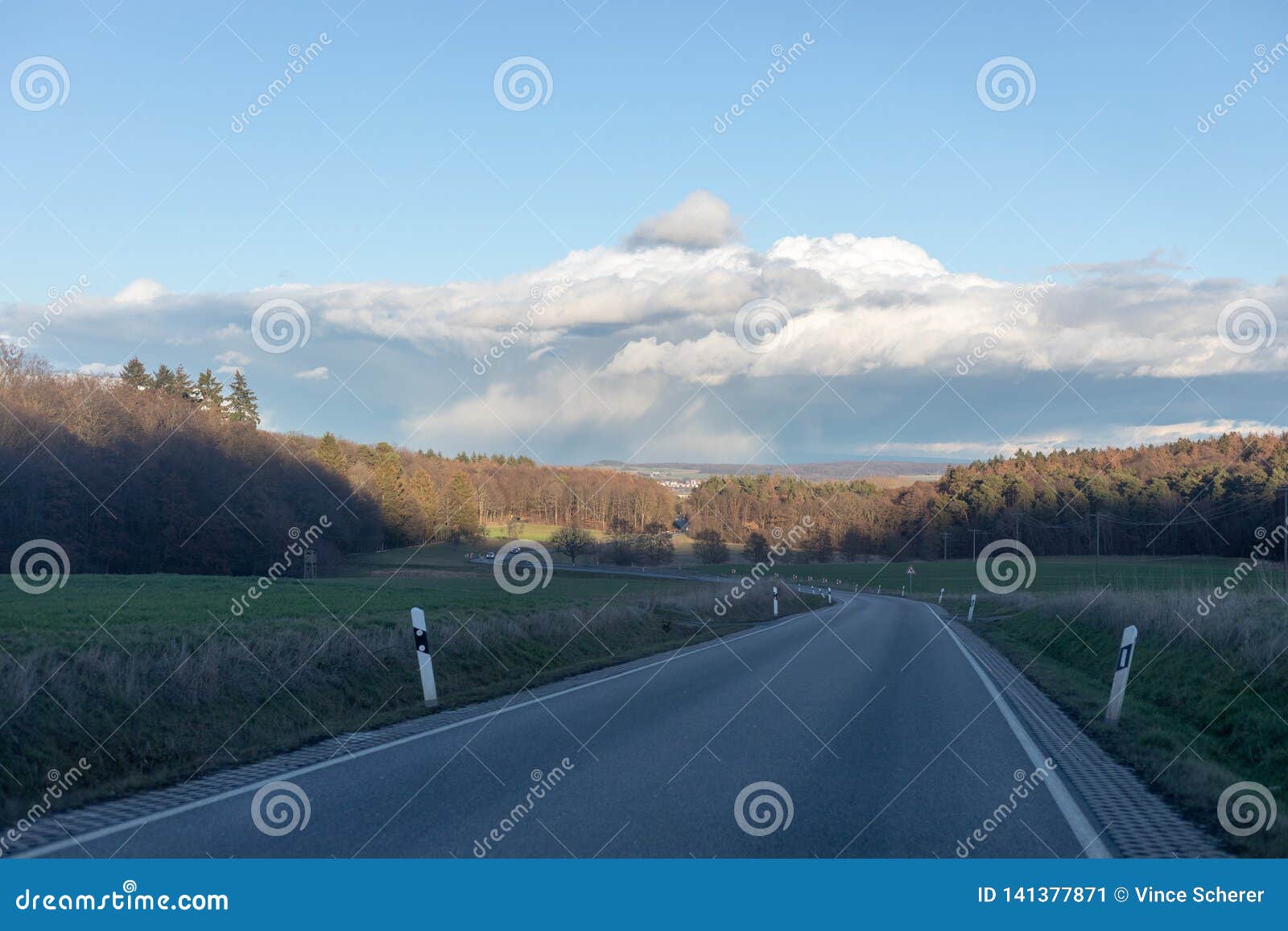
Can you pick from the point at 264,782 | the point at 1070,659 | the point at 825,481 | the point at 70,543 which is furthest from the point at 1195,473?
the point at 264,782

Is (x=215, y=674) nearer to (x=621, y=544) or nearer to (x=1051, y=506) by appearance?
(x=621, y=544)

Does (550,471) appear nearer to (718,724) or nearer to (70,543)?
(70,543)

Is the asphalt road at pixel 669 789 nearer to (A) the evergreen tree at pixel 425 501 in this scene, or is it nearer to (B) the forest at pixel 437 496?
(B) the forest at pixel 437 496

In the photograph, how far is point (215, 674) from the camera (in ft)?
34.4

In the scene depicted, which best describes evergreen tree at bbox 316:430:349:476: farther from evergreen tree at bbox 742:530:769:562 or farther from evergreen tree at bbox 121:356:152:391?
evergreen tree at bbox 742:530:769:562

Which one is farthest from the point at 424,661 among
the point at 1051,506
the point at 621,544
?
the point at 1051,506

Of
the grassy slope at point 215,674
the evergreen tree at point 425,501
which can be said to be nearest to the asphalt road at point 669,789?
the grassy slope at point 215,674

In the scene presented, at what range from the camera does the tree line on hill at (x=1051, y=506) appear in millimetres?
83875

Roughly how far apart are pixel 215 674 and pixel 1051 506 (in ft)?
333

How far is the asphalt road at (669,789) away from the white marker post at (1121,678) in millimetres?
1245

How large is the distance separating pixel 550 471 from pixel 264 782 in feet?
338

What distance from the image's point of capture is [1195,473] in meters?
86.3

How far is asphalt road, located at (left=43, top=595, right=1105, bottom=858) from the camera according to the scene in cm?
551

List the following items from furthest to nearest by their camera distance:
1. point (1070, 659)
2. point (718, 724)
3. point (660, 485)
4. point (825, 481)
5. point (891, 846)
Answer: point (825, 481)
point (660, 485)
point (1070, 659)
point (718, 724)
point (891, 846)
